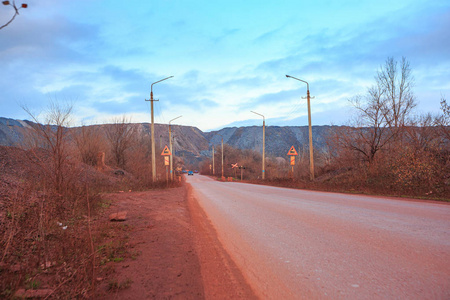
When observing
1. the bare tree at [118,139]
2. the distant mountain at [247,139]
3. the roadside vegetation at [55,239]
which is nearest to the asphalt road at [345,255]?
the roadside vegetation at [55,239]

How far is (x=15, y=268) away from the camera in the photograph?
150 inches

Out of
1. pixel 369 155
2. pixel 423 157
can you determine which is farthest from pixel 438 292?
pixel 369 155

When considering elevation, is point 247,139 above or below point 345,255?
above

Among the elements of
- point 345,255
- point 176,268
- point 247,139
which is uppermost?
point 247,139

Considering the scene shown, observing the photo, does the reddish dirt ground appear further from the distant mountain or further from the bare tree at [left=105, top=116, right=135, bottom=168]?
the distant mountain

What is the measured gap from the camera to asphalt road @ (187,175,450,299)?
3422 mm

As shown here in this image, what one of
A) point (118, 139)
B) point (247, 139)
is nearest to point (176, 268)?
point (118, 139)

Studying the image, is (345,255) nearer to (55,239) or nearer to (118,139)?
(55,239)

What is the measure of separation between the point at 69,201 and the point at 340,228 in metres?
7.21

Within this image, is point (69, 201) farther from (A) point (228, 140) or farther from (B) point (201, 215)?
(A) point (228, 140)

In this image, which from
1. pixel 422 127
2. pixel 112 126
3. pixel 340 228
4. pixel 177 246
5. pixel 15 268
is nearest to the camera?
pixel 15 268

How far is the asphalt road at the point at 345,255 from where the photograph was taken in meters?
3.42

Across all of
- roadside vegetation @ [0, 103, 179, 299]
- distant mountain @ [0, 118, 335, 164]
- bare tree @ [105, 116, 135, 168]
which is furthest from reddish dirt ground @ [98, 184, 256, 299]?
distant mountain @ [0, 118, 335, 164]

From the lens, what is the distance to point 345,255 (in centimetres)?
465
